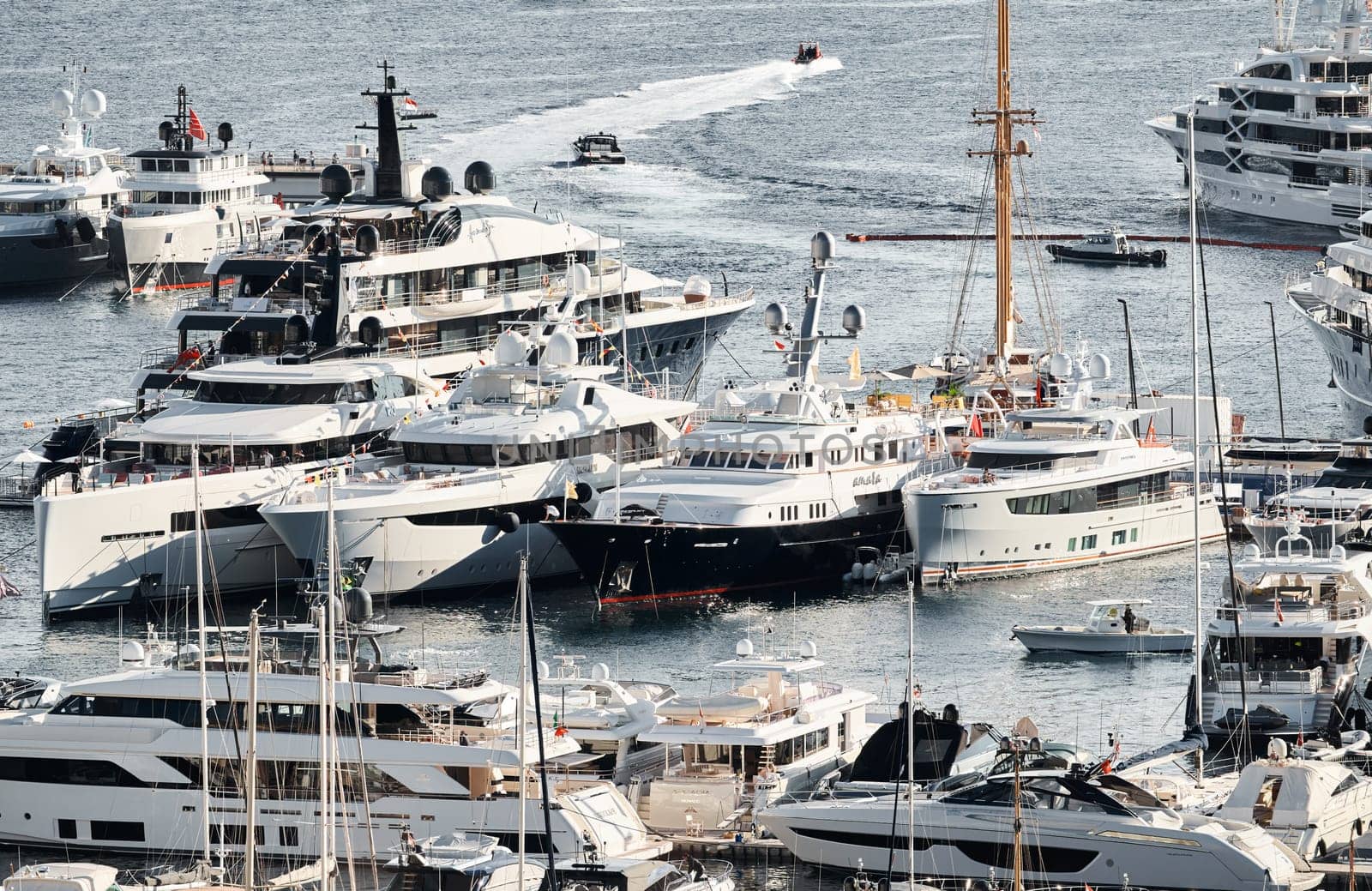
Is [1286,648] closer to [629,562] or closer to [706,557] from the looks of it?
[706,557]

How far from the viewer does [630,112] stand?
5413 inches

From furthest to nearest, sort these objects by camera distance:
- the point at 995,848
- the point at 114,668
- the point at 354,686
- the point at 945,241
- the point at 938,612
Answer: the point at 945,241 < the point at 938,612 < the point at 114,668 < the point at 354,686 < the point at 995,848

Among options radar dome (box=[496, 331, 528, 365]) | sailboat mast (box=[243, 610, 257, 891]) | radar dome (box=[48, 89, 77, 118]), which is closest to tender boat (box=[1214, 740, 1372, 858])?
sailboat mast (box=[243, 610, 257, 891])

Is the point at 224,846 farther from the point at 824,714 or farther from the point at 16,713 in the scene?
the point at 824,714

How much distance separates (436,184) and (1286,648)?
108 ft

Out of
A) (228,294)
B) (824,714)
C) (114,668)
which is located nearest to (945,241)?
(228,294)

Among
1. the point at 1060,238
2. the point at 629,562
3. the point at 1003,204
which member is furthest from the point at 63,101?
the point at 629,562

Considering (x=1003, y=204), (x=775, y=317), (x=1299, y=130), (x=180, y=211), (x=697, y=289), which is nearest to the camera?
(x=775, y=317)

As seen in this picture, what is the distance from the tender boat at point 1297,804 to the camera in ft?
122

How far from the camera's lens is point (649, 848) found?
124ft

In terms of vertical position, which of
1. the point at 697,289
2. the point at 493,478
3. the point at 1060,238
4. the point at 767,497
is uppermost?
the point at 697,289

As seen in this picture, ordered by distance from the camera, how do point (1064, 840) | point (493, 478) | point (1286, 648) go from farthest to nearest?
point (493, 478)
point (1286, 648)
point (1064, 840)

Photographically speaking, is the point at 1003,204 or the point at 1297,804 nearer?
the point at 1297,804

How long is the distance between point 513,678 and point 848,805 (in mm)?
11229
